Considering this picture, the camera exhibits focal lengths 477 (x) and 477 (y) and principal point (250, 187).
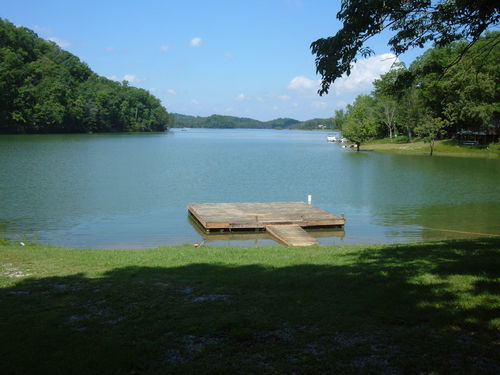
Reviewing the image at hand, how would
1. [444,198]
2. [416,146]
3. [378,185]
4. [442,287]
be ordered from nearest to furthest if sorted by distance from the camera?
[442,287] → [444,198] → [378,185] → [416,146]

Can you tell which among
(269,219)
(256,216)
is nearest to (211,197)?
(256,216)

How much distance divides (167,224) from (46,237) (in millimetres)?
5204

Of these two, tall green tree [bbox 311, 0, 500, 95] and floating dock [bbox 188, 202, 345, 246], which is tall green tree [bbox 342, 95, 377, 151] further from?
tall green tree [bbox 311, 0, 500, 95]

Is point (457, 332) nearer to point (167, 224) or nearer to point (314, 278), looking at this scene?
point (314, 278)

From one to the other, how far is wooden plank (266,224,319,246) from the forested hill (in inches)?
3647

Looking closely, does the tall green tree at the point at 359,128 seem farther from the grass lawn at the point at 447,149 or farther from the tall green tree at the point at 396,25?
the tall green tree at the point at 396,25

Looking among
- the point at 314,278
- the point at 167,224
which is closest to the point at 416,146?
the point at 167,224

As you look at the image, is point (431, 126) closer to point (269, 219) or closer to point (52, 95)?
point (269, 219)

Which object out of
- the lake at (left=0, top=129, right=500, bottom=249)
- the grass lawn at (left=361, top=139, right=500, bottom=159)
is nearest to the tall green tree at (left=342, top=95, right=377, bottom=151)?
the grass lawn at (left=361, top=139, right=500, bottom=159)

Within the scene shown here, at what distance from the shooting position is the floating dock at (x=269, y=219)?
63.5 ft

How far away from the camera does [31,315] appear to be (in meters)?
6.41

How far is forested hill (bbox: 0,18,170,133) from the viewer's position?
100 metres

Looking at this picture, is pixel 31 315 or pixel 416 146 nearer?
pixel 31 315

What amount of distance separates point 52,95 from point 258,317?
114 meters
